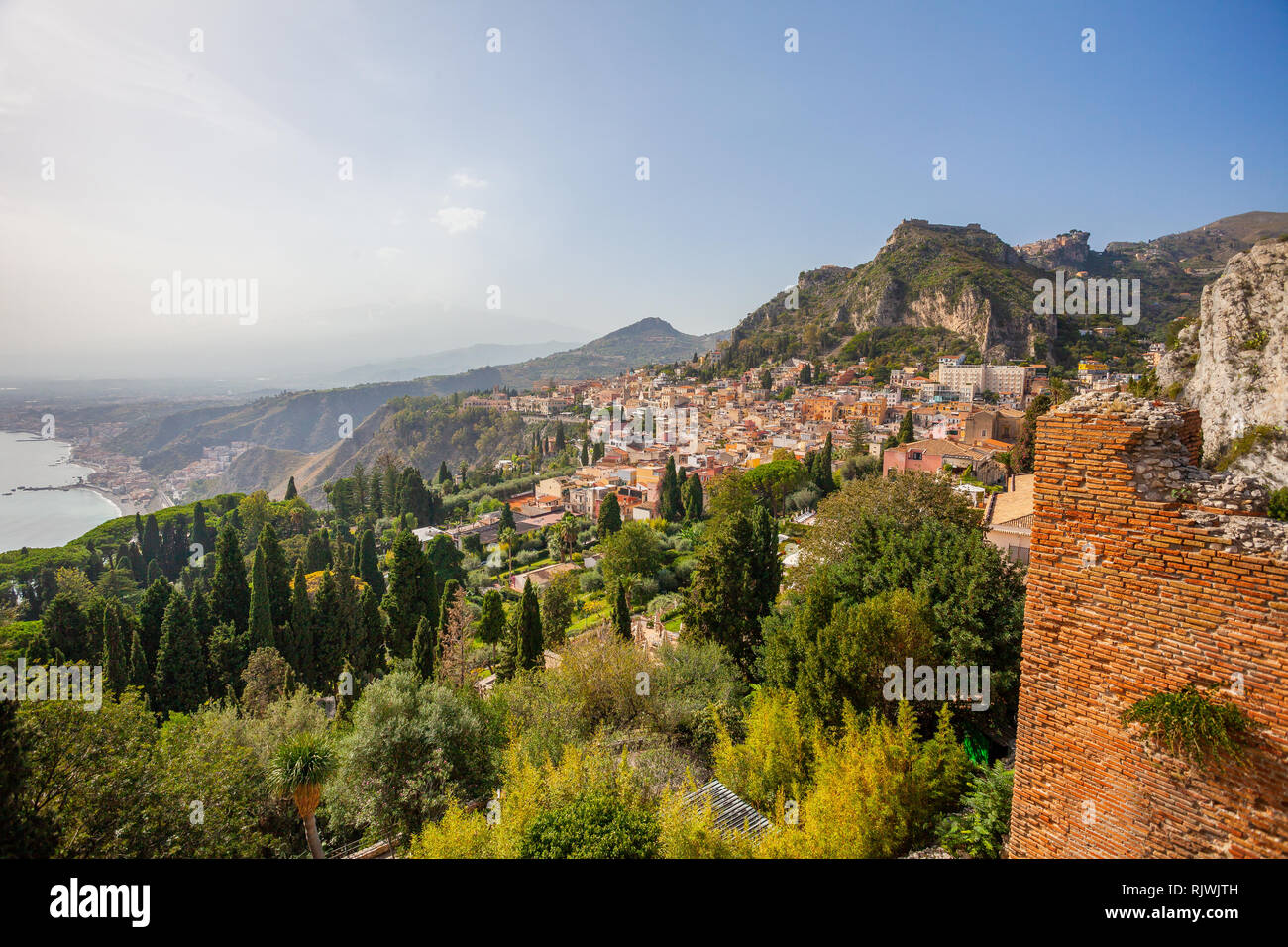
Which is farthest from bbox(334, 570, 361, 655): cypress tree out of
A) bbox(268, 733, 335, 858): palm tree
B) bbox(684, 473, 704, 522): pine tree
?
bbox(684, 473, 704, 522): pine tree

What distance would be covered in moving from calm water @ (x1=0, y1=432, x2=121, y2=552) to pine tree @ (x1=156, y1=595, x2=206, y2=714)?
113 ft

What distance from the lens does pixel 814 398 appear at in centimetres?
6391

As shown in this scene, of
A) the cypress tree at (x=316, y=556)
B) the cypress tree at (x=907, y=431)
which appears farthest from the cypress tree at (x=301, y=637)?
the cypress tree at (x=907, y=431)

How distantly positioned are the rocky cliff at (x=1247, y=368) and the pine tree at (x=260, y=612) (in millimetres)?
28829

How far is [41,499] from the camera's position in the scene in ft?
159

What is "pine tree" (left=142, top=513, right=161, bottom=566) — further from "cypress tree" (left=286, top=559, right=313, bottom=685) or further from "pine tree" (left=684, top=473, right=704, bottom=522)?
"pine tree" (left=684, top=473, right=704, bottom=522)

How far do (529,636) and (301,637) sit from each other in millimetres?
8818

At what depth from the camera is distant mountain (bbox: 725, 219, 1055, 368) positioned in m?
74.9

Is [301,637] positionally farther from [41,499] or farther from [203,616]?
[41,499]

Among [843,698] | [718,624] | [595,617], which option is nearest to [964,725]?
[843,698]

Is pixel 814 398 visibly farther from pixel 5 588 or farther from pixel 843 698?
pixel 5 588

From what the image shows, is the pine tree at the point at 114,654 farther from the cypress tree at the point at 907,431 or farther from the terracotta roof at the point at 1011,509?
the cypress tree at the point at 907,431
